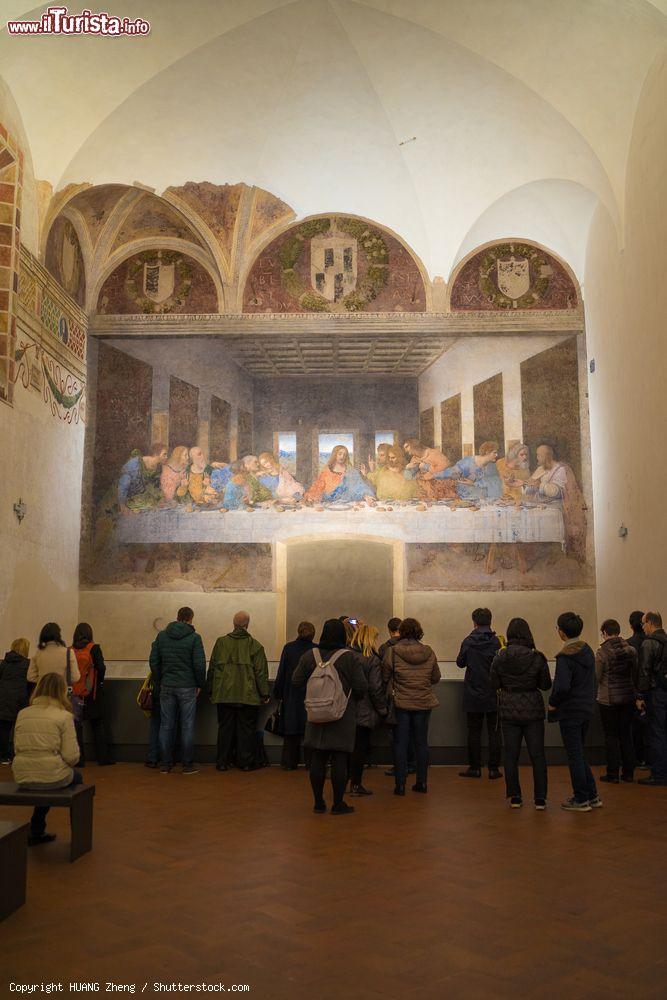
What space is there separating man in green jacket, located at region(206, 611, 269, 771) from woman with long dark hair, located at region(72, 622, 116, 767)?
102 cm

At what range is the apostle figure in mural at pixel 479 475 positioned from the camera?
13.5 metres

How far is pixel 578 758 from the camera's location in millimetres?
6062

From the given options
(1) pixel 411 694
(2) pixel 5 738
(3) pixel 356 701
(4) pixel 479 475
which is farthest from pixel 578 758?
(4) pixel 479 475

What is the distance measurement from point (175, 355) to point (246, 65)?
432 cm

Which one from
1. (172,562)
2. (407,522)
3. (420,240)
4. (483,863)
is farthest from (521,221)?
(483,863)

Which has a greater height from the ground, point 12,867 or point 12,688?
point 12,688

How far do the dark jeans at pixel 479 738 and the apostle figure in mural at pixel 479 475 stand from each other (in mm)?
6103

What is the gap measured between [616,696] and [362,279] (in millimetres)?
8727

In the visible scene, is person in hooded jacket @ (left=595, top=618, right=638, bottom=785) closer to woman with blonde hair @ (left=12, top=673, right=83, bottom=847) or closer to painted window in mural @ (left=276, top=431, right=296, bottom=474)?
woman with blonde hair @ (left=12, top=673, right=83, bottom=847)

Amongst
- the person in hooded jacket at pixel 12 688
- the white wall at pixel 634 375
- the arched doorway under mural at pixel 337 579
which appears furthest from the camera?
the arched doorway under mural at pixel 337 579

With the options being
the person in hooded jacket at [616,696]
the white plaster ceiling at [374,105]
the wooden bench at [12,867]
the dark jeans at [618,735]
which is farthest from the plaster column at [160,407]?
the wooden bench at [12,867]

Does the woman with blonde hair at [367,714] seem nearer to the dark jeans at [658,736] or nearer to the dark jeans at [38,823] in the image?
the dark jeans at [658,736]

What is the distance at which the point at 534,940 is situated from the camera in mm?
3463

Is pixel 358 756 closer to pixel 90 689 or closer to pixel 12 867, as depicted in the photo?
pixel 90 689
